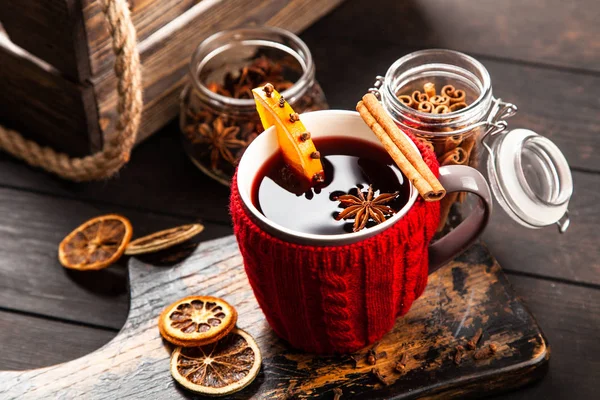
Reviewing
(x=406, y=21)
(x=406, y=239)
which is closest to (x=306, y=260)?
(x=406, y=239)

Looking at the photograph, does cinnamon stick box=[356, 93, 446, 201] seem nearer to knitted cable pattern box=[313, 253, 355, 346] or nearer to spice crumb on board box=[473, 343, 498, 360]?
knitted cable pattern box=[313, 253, 355, 346]

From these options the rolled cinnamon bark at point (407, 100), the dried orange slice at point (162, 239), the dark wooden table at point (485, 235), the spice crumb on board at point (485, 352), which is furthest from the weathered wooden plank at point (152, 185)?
the spice crumb on board at point (485, 352)

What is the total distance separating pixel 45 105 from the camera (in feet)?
4.03

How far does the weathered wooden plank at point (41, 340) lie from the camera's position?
3.45ft

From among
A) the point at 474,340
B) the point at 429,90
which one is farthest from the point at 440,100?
the point at 474,340

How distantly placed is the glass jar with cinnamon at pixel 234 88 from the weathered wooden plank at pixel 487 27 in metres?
0.21

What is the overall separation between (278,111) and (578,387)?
508 mm

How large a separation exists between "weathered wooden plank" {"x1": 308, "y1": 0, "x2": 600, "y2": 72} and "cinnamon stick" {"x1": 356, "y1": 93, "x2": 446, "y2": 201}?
62 centimetres

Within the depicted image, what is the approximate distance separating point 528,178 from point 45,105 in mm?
735

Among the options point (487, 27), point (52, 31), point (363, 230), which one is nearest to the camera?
point (363, 230)

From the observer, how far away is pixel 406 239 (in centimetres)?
79

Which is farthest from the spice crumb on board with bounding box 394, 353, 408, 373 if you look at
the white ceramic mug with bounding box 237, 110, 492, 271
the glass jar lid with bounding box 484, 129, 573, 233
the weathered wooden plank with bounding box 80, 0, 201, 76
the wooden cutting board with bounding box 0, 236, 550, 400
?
the weathered wooden plank with bounding box 80, 0, 201, 76

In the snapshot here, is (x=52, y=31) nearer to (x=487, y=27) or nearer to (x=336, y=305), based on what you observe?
(x=336, y=305)

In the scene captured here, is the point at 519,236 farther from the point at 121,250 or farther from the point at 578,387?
the point at 121,250
